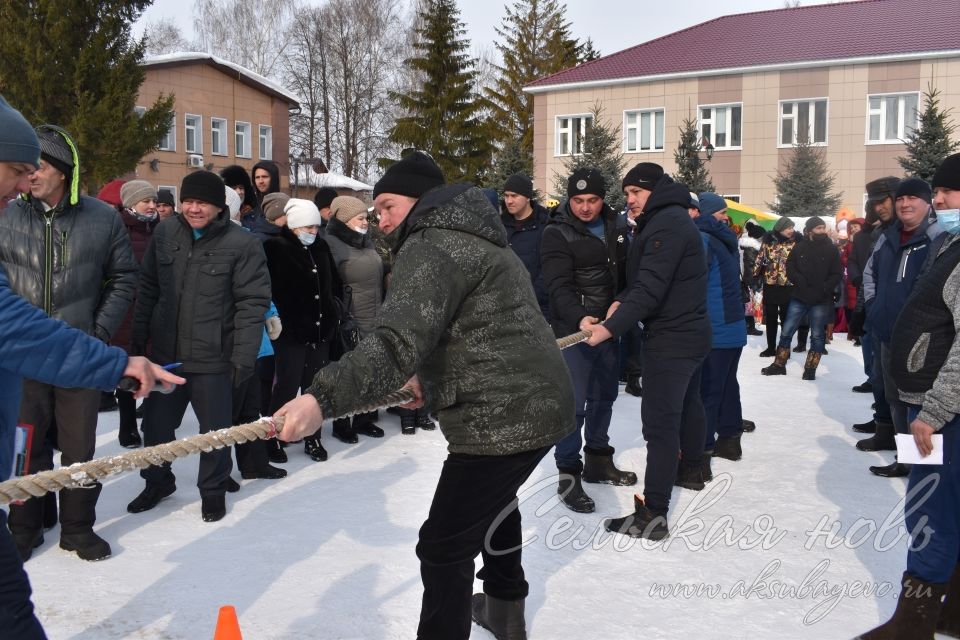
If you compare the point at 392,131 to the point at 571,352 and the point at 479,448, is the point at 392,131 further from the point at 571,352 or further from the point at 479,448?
the point at 479,448

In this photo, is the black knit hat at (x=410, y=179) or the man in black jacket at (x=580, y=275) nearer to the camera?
the black knit hat at (x=410, y=179)

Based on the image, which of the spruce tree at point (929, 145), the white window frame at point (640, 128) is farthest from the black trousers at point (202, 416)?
the white window frame at point (640, 128)

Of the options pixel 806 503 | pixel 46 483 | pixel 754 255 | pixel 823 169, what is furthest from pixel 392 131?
pixel 46 483

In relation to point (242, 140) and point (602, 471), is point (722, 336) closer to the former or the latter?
point (602, 471)

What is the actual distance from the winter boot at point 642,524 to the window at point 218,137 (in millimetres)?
32301

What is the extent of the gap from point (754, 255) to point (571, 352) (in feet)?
34.3

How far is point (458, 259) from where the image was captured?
2711mm

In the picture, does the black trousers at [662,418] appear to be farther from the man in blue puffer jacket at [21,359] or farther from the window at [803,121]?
the window at [803,121]

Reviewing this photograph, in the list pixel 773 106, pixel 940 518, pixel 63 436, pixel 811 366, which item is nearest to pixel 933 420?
pixel 940 518

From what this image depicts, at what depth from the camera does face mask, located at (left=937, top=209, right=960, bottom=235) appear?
3.43 meters

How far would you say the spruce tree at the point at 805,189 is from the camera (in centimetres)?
2625

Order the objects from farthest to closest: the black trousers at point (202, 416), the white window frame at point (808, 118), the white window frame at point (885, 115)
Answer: the white window frame at point (808, 118) → the white window frame at point (885, 115) → the black trousers at point (202, 416)

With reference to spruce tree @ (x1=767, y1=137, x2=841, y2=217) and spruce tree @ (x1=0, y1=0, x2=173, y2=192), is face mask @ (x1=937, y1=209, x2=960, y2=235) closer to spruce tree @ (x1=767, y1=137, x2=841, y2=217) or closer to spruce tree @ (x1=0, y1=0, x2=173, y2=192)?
spruce tree @ (x1=0, y1=0, x2=173, y2=192)

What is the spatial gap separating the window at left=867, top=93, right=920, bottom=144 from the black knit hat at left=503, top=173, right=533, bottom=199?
24.8m
